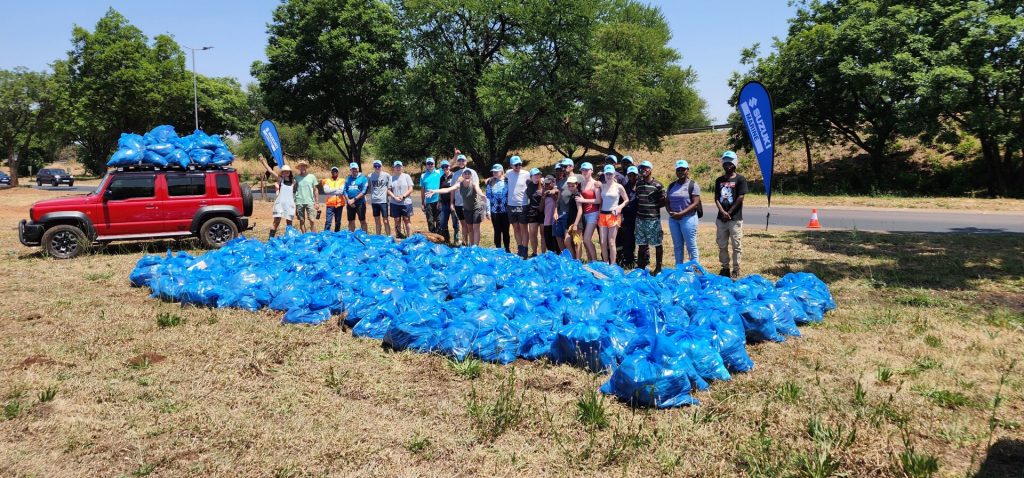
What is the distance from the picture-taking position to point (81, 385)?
4414 millimetres

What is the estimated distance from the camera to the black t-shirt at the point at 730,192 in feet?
25.1

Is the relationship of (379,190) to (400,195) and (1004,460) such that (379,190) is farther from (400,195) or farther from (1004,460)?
(1004,460)

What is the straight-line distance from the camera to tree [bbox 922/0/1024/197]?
19578mm

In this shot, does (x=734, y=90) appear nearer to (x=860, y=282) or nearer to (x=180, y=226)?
(x=860, y=282)

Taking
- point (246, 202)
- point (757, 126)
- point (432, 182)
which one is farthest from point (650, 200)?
point (246, 202)

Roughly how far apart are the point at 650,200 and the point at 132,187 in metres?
8.82

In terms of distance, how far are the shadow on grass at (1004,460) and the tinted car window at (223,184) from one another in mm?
11552

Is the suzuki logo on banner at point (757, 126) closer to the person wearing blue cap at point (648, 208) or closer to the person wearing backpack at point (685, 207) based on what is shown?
the person wearing backpack at point (685, 207)

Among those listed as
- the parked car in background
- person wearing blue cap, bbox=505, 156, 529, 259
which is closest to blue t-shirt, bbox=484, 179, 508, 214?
person wearing blue cap, bbox=505, 156, 529, 259

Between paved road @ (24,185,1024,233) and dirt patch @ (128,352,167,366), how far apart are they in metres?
12.7

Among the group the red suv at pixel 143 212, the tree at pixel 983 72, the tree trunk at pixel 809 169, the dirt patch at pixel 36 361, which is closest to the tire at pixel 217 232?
the red suv at pixel 143 212

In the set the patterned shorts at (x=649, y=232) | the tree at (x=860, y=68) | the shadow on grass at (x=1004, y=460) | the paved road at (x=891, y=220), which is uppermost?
the tree at (x=860, y=68)

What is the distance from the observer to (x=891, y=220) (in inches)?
609

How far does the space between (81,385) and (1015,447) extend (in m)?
6.11
